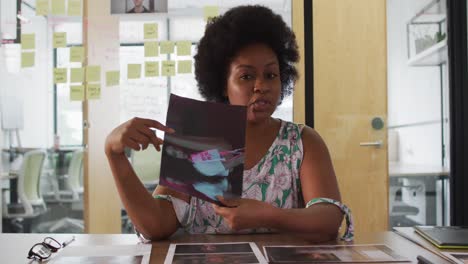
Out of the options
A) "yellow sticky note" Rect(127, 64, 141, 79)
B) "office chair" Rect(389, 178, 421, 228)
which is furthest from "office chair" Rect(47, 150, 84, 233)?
"office chair" Rect(389, 178, 421, 228)

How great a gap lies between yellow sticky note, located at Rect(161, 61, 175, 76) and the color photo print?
226 centimetres

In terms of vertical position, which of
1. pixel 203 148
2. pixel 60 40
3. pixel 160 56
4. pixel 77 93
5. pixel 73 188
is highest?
pixel 60 40

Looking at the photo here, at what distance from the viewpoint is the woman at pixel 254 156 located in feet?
3.43

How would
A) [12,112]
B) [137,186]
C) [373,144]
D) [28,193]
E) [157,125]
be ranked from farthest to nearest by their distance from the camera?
[28,193], [12,112], [373,144], [137,186], [157,125]

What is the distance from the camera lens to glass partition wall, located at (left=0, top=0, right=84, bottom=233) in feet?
10.7

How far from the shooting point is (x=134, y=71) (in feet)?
10.6

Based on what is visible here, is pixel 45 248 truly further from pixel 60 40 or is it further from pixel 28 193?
pixel 28 193

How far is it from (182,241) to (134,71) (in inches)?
90.9

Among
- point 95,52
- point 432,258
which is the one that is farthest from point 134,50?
point 432,258

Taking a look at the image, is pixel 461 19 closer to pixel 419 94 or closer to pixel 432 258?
pixel 419 94

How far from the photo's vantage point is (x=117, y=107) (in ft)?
10.7

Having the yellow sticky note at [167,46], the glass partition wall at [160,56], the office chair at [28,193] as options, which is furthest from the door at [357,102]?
the office chair at [28,193]

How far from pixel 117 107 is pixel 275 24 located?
2.08 meters

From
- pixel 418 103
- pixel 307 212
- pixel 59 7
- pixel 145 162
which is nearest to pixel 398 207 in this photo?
pixel 418 103
